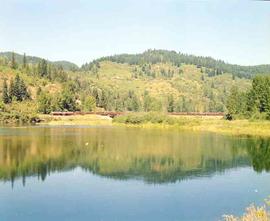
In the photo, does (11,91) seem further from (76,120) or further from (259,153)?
(259,153)

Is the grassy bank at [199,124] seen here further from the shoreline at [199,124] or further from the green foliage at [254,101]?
the green foliage at [254,101]

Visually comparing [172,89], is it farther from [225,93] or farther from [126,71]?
[126,71]

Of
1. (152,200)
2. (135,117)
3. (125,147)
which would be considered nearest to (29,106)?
(135,117)

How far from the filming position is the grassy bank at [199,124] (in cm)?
4222

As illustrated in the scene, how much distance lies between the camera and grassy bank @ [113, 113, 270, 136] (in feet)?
139

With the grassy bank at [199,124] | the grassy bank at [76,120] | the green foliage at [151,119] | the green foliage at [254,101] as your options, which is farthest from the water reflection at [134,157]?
the grassy bank at [76,120]

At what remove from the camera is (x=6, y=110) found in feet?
213

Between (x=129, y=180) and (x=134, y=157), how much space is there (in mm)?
6602

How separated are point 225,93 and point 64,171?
331ft

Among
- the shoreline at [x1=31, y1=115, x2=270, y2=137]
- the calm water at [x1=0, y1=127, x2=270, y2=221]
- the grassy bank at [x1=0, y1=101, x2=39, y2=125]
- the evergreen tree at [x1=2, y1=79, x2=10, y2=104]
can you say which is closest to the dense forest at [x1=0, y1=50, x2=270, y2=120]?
the evergreen tree at [x1=2, y1=79, x2=10, y2=104]

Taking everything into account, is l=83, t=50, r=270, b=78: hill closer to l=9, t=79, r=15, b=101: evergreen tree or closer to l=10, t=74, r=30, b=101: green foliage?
l=10, t=74, r=30, b=101: green foliage

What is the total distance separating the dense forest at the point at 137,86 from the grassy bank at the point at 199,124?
235cm

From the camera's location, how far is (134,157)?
2527 cm

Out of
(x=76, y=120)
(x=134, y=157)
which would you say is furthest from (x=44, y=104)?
(x=134, y=157)
